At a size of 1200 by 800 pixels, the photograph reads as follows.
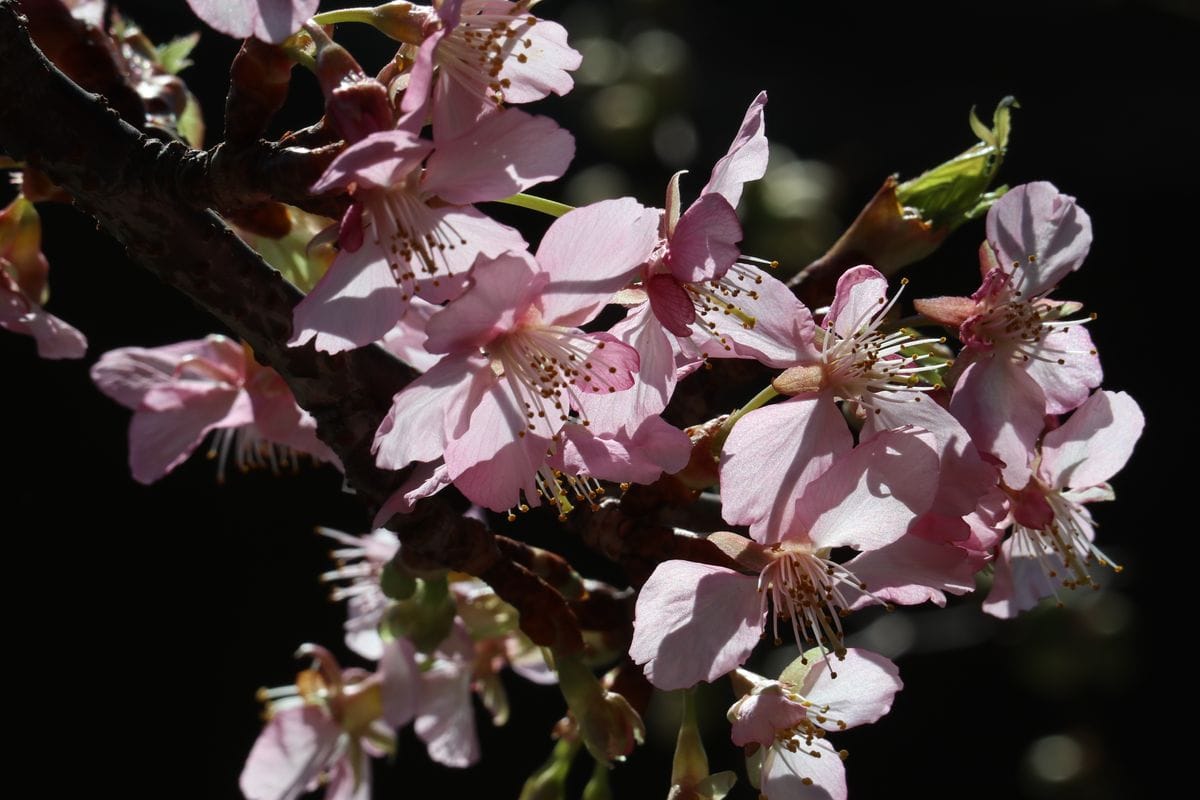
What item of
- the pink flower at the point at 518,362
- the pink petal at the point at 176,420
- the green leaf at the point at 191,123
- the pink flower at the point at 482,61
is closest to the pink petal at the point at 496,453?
the pink flower at the point at 518,362

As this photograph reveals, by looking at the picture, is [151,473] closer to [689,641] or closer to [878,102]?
[689,641]

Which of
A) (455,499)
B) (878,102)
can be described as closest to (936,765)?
(878,102)

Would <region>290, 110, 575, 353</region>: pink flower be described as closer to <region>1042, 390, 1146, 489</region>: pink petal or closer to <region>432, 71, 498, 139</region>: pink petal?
<region>432, 71, 498, 139</region>: pink petal

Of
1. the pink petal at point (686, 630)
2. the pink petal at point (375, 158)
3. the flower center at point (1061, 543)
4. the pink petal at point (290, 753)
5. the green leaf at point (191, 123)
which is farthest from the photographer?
the pink petal at point (290, 753)

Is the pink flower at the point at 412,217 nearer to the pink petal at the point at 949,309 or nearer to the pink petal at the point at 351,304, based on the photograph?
the pink petal at the point at 351,304

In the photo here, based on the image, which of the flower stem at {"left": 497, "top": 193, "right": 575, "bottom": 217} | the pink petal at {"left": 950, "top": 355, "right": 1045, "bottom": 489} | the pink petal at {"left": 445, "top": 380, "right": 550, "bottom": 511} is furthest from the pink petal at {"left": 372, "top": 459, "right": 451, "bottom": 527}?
the pink petal at {"left": 950, "top": 355, "right": 1045, "bottom": 489}

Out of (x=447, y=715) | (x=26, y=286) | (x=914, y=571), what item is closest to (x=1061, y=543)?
(x=914, y=571)
